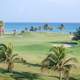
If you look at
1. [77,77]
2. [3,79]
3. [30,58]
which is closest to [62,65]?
[77,77]

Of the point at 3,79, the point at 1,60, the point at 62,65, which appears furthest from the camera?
the point at 1,60

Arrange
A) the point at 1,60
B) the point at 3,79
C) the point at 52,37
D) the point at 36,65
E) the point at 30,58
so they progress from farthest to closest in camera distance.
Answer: the point at 52,37 → the point at 30,58 → the point at 36,65 → the point at 1,60 → the point at 3,79

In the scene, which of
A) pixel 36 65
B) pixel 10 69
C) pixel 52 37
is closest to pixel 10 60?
pixel 10 69

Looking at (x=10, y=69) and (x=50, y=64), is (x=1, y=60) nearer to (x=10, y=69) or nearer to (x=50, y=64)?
(x=10, y=69)

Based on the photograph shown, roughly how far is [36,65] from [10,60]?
791 centimetres

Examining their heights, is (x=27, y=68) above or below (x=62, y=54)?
below

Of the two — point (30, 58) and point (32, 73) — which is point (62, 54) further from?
point (30, 58)

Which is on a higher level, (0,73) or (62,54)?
(62,54)

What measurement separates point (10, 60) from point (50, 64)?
26.9 feet

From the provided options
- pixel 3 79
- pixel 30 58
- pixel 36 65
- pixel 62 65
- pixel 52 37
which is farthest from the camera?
pixel 52 37

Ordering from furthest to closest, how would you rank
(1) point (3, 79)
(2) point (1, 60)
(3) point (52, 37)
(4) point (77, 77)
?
(3) point (52, 37), (2) point (1, 60), (4) point (77, 77), (1) point (3, 79)

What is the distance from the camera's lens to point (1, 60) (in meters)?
51.9

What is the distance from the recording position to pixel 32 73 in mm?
50250

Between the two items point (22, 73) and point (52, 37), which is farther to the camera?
point (52, 37)
